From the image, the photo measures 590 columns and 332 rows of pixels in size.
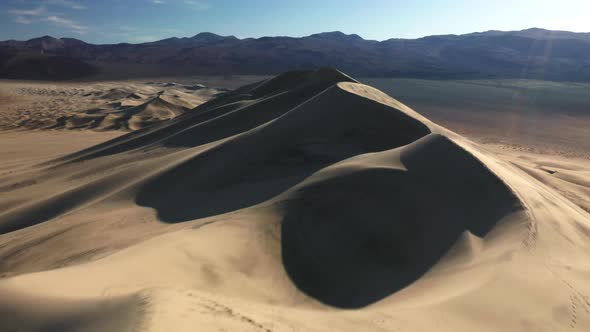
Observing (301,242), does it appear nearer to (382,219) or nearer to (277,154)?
(382,219)

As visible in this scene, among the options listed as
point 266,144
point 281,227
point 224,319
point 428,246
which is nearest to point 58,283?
point 224,319

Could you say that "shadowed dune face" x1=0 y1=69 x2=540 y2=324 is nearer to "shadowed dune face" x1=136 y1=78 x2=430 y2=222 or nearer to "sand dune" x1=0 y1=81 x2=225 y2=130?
"shadowed dune face" x1=136 y1=78 x2=430 y2=222

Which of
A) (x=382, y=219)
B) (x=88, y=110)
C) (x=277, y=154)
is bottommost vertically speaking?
(x=88, y=110)

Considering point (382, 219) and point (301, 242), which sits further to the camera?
point (382, 219)

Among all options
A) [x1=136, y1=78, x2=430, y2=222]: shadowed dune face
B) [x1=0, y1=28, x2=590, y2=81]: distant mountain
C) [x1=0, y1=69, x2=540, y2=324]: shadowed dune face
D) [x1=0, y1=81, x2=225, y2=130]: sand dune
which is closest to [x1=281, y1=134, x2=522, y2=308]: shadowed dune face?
[x1=0, y1=69, x2=540, y2=324]: shadowed dune face

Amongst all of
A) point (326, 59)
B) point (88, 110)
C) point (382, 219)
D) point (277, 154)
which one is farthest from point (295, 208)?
point (326, 59)

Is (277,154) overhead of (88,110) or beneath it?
overhead
